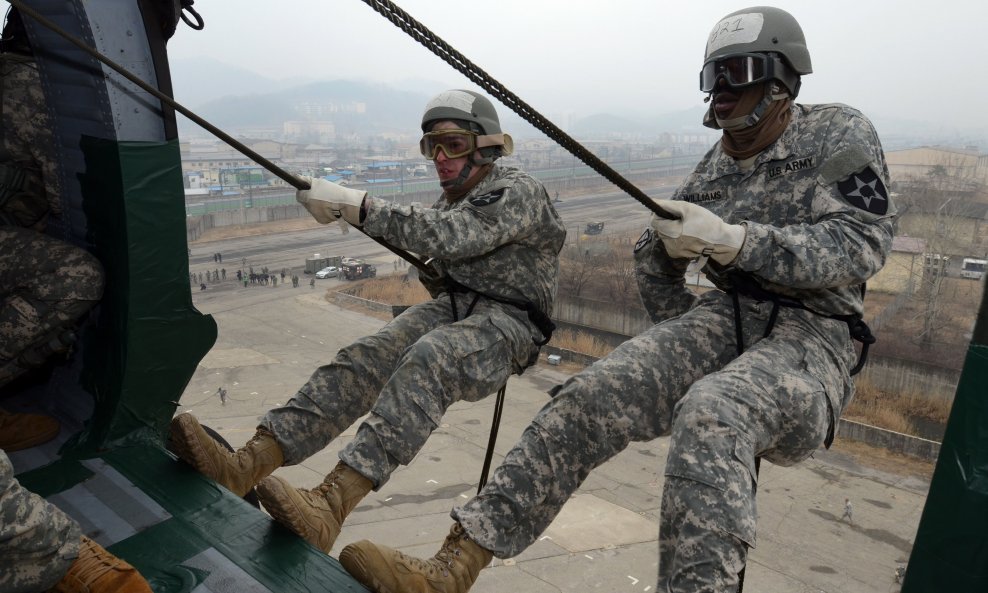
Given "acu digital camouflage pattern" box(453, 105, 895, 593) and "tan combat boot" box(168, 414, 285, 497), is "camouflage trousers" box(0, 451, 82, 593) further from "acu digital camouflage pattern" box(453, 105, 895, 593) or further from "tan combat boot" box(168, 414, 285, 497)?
"acu digital camouflage pattern" box(453, 105, 895, 593)

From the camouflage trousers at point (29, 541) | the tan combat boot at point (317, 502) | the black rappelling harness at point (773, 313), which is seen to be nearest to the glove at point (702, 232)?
the black rappelling harness at point (773, 313)

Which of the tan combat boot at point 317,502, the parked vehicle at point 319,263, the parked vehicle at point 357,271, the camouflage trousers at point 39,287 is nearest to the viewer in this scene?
the tan combat boot at point 317,502

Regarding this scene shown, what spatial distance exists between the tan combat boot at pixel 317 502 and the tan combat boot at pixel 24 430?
1683mm

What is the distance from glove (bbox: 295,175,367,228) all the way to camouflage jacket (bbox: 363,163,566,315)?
0.21 feet

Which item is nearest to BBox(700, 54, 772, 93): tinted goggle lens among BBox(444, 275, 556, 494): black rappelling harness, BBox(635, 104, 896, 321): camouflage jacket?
BBox(635, 104, 896, 321): camouflage jacket

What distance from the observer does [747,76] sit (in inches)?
110

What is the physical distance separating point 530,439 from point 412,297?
29.6 metres

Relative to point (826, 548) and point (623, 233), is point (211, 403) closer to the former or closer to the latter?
point (826, 548)

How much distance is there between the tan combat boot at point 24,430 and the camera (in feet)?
11.9

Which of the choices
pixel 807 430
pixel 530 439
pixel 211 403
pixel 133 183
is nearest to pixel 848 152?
pixel 807 430

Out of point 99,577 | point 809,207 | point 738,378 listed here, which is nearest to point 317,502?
point 99,577

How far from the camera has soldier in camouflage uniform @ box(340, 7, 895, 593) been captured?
2.29m

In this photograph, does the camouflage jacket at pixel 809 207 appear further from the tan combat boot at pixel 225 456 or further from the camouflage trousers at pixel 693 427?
the tan combat boot at pixel 225 456

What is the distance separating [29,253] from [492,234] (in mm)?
2286
